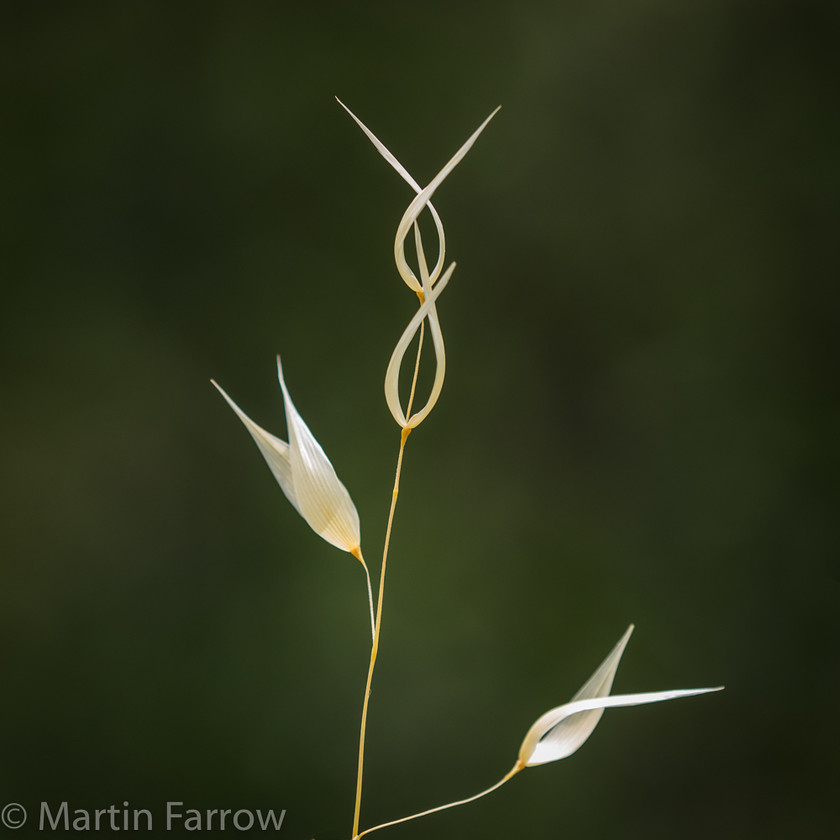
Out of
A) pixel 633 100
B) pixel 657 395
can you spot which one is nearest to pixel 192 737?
pixel 657 395

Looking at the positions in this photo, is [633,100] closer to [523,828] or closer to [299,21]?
[299,21]

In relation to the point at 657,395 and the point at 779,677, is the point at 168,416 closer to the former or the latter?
the point at 657,395

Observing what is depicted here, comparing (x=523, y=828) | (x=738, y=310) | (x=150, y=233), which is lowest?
(x=523, y=828)

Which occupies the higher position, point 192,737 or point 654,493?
point 654,493

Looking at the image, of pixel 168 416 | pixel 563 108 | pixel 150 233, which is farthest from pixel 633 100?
pixel 168 416

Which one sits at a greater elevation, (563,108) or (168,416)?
(563,108)

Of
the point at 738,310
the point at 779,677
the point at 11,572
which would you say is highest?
the point at 738,310
